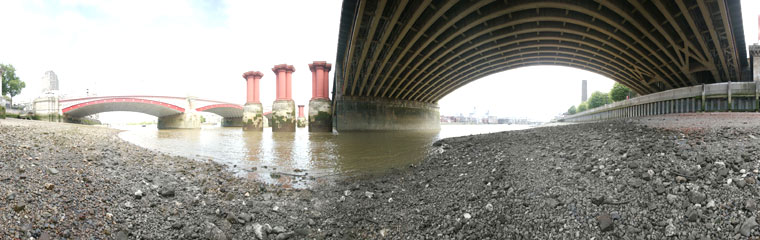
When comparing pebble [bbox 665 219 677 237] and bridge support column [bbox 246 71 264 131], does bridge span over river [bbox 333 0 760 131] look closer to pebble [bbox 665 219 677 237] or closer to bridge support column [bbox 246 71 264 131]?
pebble [bbox 665 219 677 237]

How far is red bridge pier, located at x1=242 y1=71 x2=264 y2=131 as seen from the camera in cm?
3606

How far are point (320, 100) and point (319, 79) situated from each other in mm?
2513

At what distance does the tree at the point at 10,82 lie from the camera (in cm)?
3703

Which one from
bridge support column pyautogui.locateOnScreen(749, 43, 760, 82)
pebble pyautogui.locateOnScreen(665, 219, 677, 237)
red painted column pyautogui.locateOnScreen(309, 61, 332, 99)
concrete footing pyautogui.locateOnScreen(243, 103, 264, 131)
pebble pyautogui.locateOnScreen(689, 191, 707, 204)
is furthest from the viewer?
concrete footing pyautogui.locateOnScreen(243, 103, 264, 131)

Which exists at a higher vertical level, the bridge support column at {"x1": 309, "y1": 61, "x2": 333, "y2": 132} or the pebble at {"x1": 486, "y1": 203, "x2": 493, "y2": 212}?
the bridge support column at {"x1": 309, "y1": 61, "x2": 333, "y2": 132}

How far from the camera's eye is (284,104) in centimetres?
3222

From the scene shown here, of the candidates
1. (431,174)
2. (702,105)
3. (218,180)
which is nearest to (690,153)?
(431,174)

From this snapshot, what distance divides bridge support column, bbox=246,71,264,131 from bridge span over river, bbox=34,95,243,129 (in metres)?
13.8

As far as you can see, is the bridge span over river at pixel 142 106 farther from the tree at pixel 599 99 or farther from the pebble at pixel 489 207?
the tree at pixel 599 99

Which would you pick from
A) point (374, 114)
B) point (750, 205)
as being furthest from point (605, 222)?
point (374, 114)

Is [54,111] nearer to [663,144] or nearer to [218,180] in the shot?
A: [218,180]

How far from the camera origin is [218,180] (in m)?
4.60

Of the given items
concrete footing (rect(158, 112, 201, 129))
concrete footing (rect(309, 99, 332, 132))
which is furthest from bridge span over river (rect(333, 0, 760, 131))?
concrete footing (rect(158, 112, 201, 129))

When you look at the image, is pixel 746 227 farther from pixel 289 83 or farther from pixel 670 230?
pixel 289 83
